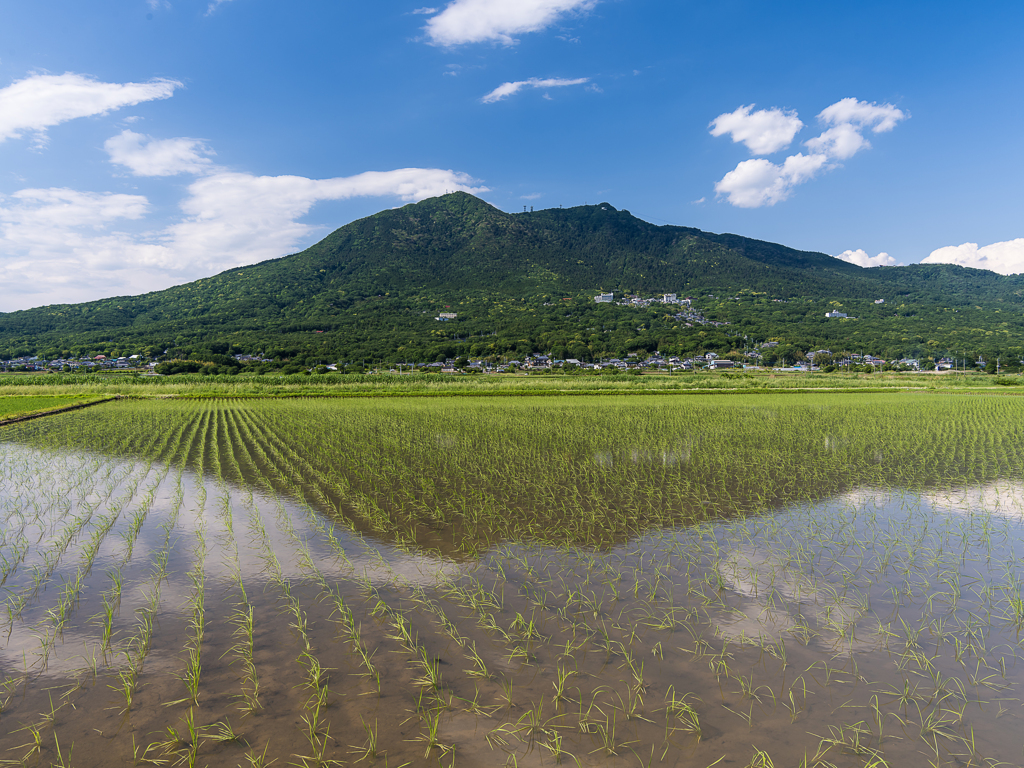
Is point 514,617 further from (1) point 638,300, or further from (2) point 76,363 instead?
(1) point 638,300

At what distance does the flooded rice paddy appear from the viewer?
10.6 ft

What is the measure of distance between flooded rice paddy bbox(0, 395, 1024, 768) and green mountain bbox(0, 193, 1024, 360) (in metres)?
88.4

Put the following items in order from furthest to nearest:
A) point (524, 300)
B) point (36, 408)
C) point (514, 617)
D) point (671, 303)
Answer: point (671, 303) < point (524, 300) < point (36, 408) < point (514, 617)

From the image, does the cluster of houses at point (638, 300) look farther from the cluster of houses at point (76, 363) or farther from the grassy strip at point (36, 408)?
the grassy strip at point (36, 408)

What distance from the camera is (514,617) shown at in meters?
4.77

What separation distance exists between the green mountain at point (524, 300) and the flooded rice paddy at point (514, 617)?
8841cm

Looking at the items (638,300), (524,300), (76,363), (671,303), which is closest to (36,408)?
(76,363)

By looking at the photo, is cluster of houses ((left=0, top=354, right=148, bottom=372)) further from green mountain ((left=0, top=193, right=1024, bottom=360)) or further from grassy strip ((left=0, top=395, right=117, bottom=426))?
grassy strip ((left=0, top=395, right=117, bottom=426))

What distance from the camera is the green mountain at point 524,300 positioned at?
10450 centimetres

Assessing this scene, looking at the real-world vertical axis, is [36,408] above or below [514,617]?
above

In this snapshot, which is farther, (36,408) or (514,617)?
(36,408)

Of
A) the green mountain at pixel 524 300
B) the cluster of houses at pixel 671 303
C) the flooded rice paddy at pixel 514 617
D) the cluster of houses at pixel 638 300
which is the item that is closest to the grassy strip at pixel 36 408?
the flooded rice paddy at pixel 514 617

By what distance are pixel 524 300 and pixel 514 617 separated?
5402 inches

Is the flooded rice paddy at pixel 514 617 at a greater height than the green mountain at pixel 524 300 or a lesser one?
lesser
